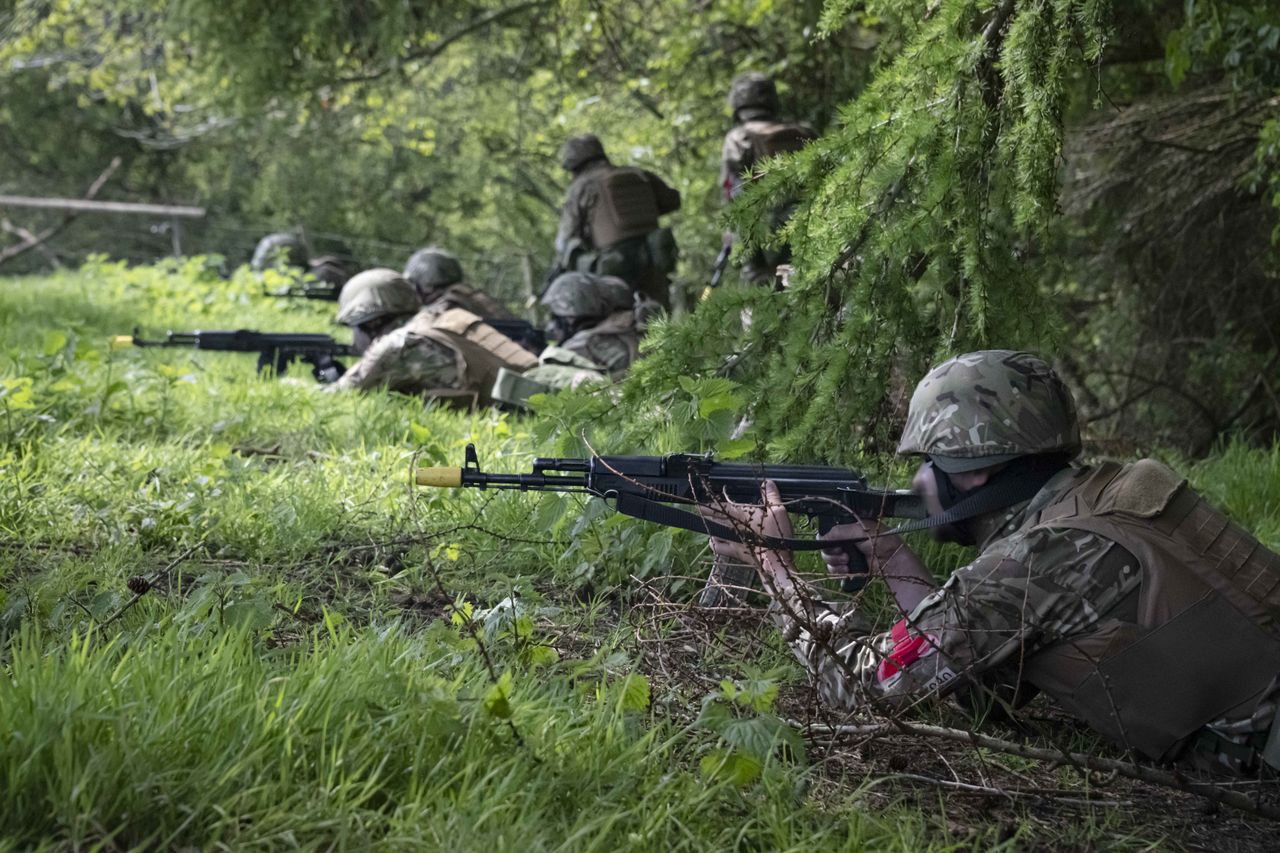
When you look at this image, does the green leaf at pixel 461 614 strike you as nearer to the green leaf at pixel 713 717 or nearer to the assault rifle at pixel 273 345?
the green leaf at pixel 713 717

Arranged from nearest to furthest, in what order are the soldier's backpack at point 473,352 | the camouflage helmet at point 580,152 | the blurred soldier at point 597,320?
1. the soldier's backpack at point 473,352
2. the blurred soldier at point 597,320
3. the camouflage helmet at point 580,152

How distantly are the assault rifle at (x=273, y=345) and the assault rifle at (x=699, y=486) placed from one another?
5176 millimetres

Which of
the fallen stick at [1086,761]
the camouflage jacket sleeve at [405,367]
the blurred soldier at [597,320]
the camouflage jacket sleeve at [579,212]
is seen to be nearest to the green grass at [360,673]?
the fallen stick at [1086,761]

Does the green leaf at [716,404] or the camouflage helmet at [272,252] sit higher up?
the green leaf at [716,404]

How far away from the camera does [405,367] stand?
7.91 meters

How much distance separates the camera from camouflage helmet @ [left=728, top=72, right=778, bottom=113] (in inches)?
420

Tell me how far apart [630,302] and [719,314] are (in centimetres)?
Answer: 519

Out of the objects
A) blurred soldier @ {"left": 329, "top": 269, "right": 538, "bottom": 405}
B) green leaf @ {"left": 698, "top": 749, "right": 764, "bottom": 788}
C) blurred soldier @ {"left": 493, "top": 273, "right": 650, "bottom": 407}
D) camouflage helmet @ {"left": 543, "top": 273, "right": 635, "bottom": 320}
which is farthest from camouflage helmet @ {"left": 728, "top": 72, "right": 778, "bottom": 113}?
green leaf @ {"left": 698, "top": 749, "right": 764, "bottom": 788}

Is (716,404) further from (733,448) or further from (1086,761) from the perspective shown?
(1086,761)

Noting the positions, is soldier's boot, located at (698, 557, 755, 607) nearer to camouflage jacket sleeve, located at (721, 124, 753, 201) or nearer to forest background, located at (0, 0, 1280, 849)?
forest background, located at (0, 0, 1280, 849)

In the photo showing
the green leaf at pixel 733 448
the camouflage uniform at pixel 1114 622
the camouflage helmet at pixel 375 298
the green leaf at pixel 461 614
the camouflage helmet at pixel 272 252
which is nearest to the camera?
the camouflage uniform at pixel 1114 622

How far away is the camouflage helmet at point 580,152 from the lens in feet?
38.9

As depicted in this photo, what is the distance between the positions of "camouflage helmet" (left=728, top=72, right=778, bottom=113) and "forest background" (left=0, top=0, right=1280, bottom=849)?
906 mm

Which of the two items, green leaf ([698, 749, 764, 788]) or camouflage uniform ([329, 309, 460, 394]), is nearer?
green leaf ([698, 749, 764, 788])
